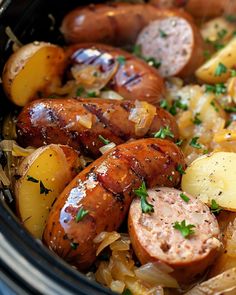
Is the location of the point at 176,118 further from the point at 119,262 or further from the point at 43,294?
the point at 43,294

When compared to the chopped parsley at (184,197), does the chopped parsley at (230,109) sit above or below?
below

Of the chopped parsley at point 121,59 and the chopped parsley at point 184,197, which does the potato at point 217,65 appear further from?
the chopped parsley at point 184,197

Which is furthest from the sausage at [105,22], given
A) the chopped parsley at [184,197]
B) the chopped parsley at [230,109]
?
A: the chopped parsley at [184,197]

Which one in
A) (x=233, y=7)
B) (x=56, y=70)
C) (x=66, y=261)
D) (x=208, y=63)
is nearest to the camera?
(x=66, y=261)

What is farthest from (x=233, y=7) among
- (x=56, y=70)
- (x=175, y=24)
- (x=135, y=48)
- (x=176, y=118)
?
(x=56, y=70)

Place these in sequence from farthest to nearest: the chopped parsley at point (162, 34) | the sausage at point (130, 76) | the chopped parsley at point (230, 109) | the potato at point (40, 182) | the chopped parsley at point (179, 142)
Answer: the chopped parsley at point (162, 34), the chopped parsley at point (230, 109), the sausage at point (130, 76), the chopped parsley at point (179, 142), the potato at point (40, 182)

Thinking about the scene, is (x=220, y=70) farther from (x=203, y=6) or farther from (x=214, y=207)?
(x=214, y=207)

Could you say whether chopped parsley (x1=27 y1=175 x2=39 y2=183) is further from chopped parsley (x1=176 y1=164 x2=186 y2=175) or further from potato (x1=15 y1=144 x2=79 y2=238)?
chopped parsley (x1=176 y1=164 x2=186 y2=175)
